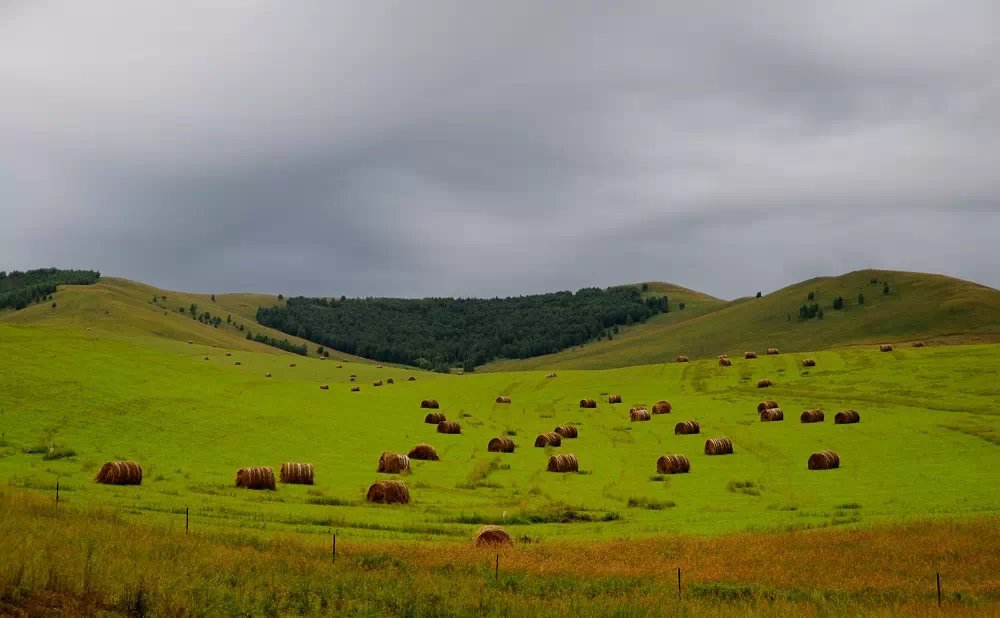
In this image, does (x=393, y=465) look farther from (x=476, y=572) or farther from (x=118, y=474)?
(x=476, y=572)

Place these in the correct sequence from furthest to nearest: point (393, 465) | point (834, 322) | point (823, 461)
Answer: point (834, 322) < point (393, 465) < point (823, 461)

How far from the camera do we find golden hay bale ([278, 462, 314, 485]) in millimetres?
29109

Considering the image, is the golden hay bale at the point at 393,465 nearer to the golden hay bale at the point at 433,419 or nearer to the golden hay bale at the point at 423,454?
the golden hay bale at the point at 423,454

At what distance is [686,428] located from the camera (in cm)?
4600

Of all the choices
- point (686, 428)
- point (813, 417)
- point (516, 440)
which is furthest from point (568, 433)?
point (813, 417)

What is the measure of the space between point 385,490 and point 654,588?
13.2m

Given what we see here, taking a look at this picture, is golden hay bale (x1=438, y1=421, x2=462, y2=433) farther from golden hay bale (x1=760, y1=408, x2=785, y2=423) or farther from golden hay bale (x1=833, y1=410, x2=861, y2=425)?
golden hay bale (x1=833, y1=410, x2=861, y2=425)

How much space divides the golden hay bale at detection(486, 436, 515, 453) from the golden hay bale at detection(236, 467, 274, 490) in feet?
51.4

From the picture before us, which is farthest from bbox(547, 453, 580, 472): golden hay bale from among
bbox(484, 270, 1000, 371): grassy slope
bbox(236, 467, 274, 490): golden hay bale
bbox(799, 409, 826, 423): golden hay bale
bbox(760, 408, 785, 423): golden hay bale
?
bbox(484, 270, 1000, 371): grassy slope

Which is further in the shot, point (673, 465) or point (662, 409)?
point (662, 409)

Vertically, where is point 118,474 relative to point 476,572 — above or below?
above

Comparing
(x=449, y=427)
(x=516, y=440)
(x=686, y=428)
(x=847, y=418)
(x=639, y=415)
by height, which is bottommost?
(x=516, y=440)

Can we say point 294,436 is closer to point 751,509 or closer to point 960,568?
point 751,509

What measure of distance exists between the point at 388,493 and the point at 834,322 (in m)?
126
